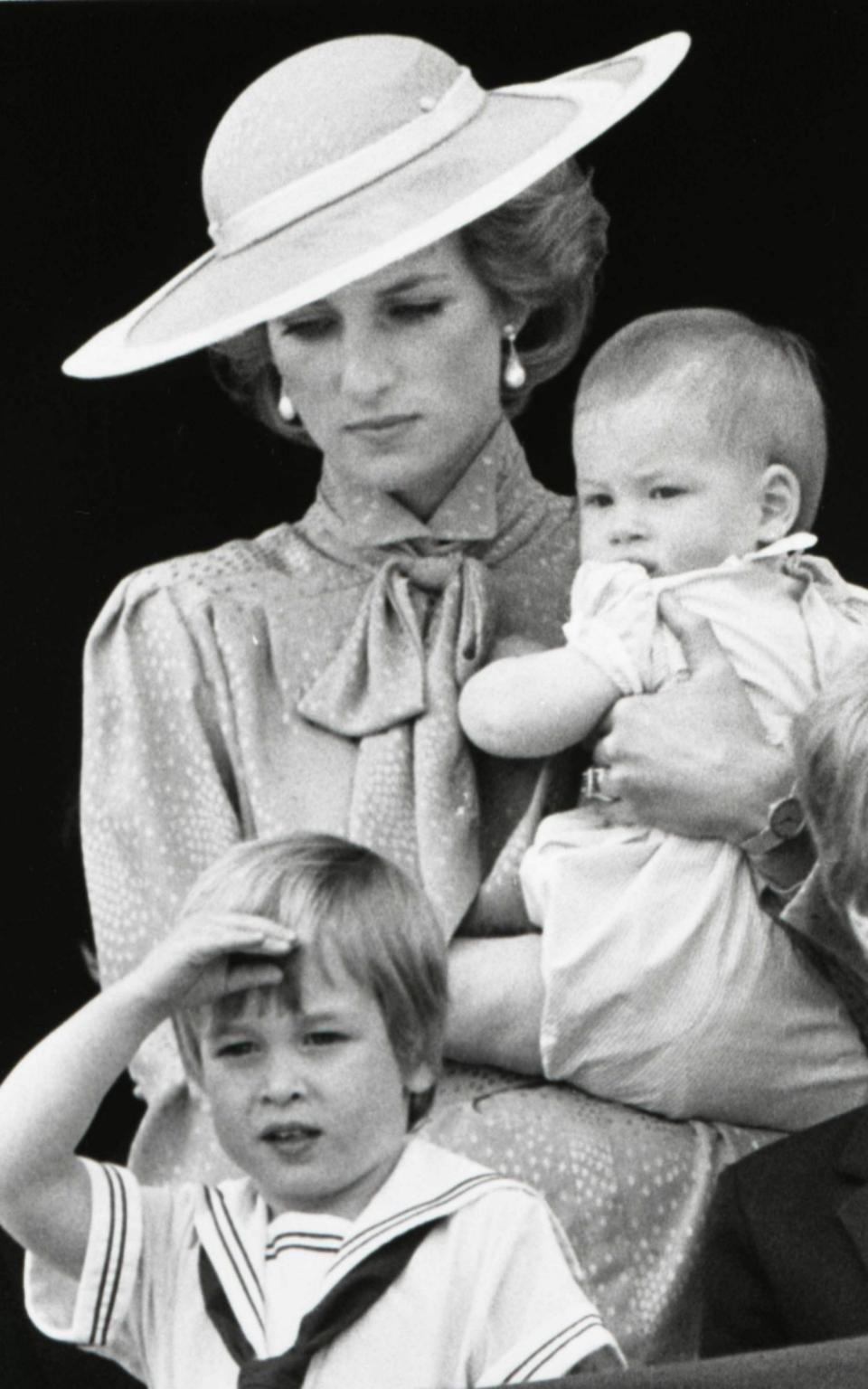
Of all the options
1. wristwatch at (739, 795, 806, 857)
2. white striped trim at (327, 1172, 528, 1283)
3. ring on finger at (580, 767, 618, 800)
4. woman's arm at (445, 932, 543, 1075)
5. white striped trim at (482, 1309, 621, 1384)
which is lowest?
white striped trim at (482, 1309, 621, 1384)

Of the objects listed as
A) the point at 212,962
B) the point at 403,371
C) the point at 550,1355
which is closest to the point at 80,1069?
the point at 212,962

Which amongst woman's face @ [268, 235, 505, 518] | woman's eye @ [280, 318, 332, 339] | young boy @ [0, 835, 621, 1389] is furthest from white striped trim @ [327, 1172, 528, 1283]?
woman's eye @ [280, 318, 332, 339]

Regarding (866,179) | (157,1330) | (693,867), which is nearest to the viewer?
(157,1330)

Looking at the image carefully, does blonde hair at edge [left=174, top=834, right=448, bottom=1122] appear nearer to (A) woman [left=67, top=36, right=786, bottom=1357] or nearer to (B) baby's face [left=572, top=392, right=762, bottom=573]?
(A) woman [left=67, top=36, right=786, bottom=1357]

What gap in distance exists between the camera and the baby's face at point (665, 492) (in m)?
3.00

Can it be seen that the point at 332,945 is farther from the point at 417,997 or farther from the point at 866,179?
the point at 866,179

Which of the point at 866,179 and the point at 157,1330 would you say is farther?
the point at 866,179

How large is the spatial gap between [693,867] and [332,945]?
51 centimetres

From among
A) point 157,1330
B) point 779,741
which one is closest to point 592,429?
point 779,741

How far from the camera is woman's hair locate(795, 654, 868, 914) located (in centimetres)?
286

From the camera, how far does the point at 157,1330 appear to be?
257 centimetres

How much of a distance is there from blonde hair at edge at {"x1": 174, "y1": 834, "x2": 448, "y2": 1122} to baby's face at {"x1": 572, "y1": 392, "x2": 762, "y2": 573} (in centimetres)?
51

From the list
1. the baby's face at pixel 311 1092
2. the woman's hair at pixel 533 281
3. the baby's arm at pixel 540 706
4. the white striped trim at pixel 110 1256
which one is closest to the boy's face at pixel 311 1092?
the baby's face at pixel 311 1092

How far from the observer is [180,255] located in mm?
3105
